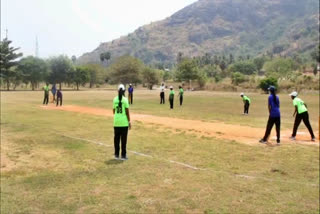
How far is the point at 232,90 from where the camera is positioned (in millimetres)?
79625

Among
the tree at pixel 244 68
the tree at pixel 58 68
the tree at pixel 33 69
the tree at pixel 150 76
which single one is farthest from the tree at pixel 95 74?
the tree at pixel 244 68

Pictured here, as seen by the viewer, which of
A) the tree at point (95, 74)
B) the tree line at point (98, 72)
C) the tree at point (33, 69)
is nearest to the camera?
the tree line at point (98, 72)

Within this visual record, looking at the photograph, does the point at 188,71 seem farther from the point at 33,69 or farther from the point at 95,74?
the point at 33,69

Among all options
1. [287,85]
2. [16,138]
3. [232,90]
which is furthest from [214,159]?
[232,90]

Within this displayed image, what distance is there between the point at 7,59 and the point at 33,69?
6075 mm

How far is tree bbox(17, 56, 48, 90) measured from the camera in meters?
74.7

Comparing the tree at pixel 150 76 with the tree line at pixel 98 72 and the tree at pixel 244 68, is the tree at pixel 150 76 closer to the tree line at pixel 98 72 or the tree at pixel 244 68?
the tree line at pixel 98 72

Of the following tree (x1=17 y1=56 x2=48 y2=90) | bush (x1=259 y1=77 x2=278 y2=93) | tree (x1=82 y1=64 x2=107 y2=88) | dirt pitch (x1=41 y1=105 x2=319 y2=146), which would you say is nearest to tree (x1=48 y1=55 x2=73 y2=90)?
tree (x1=17 y1=56 x2=48 y2=90)

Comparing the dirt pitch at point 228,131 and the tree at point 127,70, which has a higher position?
the tree at point 127,70

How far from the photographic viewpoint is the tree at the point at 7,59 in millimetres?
70312

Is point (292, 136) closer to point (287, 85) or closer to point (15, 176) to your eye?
point (15, 176)

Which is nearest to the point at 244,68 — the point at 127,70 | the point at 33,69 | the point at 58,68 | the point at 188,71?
the point at 188,71

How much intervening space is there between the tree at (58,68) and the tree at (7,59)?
9.01 meters

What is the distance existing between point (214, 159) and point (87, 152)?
3828mm
